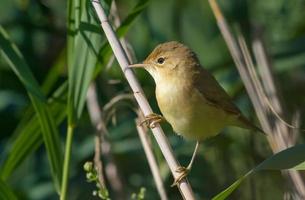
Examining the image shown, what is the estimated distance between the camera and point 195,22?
4410mm

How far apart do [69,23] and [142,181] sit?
63.1 inches

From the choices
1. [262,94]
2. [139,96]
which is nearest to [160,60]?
[262,94]

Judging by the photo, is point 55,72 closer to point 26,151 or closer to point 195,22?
point 26,151

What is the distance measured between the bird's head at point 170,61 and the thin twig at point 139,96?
0.46m

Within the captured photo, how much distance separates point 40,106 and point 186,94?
1.84 feet

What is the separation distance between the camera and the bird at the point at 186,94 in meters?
3.04

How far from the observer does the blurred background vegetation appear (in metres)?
4.03

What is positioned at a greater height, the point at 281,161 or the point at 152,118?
the point at 152,118

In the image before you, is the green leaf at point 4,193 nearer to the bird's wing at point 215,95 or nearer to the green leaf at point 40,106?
the green leaf at point 40,106

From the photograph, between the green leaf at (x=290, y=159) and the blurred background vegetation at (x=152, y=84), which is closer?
the green leaf at (x=290, y=159)

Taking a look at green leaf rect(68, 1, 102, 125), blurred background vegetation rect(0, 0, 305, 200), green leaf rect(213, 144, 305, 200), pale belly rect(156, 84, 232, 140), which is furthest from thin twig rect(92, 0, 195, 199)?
blurred background vegetation rect(0, 0, 305, 200)

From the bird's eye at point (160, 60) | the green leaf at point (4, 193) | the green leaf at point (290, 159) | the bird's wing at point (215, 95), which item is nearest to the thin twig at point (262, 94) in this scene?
the bird's wing at point (215, 95)

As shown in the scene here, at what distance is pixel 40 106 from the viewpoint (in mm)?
2900

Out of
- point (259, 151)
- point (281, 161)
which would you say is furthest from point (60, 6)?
point (281, 161)
